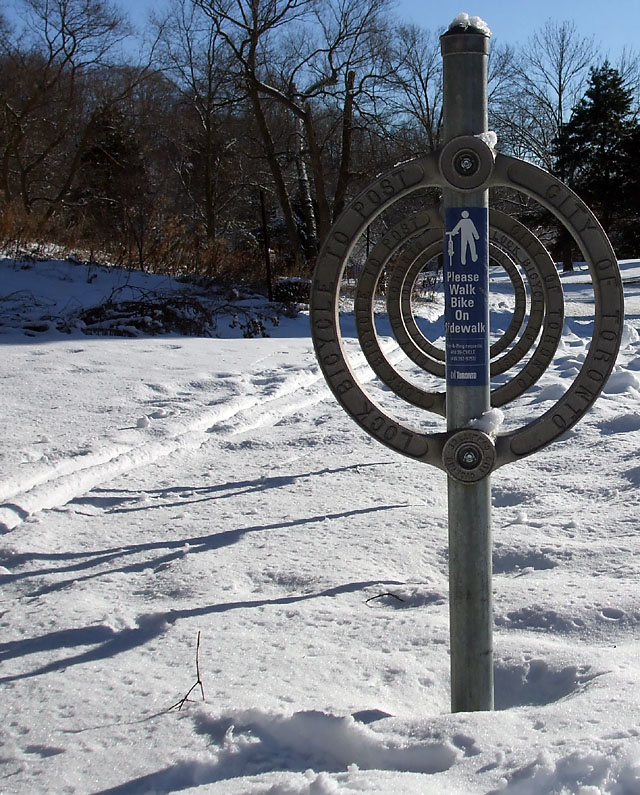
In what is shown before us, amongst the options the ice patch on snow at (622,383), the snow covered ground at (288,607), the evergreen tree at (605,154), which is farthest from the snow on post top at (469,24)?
the evergreen tree at (605,154)

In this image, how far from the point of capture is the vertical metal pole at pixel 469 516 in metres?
1.75

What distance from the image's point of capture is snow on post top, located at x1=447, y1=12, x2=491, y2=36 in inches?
67.2

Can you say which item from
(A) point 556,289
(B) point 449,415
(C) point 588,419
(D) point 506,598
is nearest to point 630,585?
(D) point 506,598

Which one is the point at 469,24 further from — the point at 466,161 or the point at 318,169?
the point at 318,169

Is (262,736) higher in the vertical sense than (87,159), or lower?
lower

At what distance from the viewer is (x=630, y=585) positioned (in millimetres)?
2777

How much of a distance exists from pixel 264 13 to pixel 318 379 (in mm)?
15552

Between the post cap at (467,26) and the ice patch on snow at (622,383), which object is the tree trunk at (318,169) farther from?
the post cap at (467,26)

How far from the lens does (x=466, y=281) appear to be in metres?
1.74

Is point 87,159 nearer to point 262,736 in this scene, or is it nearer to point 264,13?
point 264,13

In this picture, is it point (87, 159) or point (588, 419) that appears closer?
point (588, 419)

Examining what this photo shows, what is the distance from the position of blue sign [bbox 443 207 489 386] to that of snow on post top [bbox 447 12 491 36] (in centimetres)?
36

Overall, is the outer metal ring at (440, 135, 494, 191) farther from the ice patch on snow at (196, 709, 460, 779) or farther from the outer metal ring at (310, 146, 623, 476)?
the ice patch on snow at (196, 709, 460, 779)

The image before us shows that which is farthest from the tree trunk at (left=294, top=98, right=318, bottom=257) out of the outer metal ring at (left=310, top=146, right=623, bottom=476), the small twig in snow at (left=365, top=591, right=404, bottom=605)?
the outer metal ring at (left=310, top=146, right=623, bottom=476)
